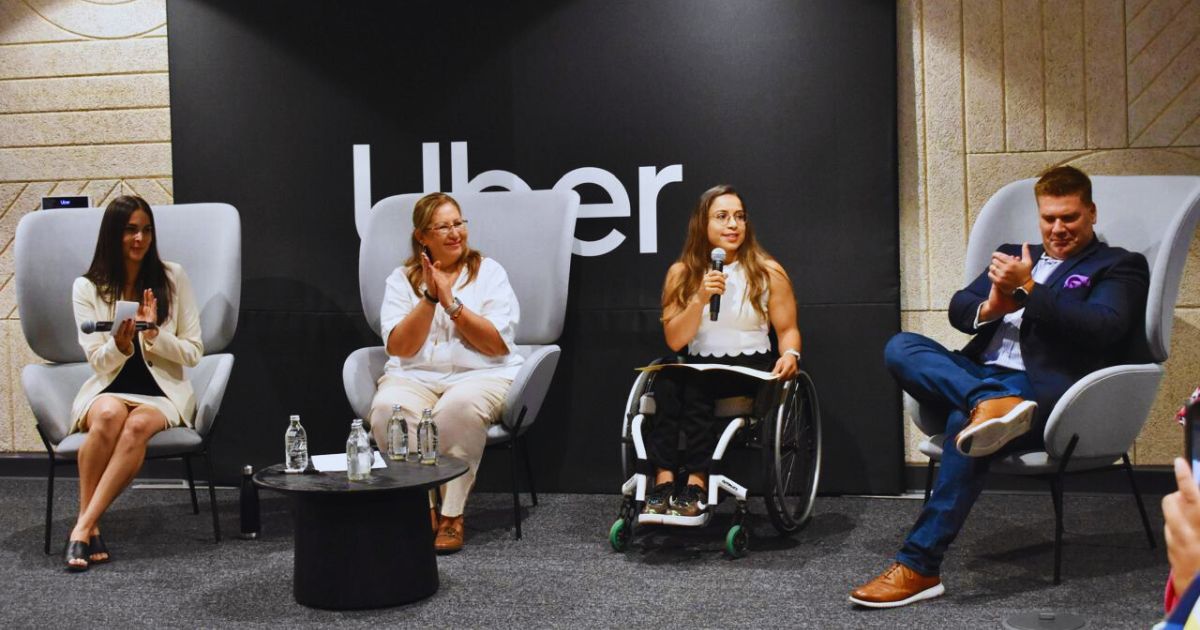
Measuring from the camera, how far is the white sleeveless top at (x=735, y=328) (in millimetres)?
3932

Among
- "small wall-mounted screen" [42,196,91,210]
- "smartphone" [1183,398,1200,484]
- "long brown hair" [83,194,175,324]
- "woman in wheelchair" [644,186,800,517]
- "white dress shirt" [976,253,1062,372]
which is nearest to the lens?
"smartphone" [1183,398,1200,484]

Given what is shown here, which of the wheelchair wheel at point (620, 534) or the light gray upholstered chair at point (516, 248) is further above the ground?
the light gray upholstered chair at point (516, 248)

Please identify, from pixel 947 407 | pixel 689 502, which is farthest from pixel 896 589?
pixel 689 502

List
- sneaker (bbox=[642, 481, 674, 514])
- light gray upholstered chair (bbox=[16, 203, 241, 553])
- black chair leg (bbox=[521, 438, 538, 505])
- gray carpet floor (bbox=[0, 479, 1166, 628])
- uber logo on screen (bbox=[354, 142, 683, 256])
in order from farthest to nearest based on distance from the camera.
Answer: uber logo on screen (bbox=[354, 142, 683, 256]), black chair leg (bbox=[521, 438, 538, 505]), light gray upholstered chair (bbox=[16, 203, 241, 553]), sneaker (bbox=[642, 481, 674, 514]), gray carpet floor (bbox=[0, 479, 1166, 628])

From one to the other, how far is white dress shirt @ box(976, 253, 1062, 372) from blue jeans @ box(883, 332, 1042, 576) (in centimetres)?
3

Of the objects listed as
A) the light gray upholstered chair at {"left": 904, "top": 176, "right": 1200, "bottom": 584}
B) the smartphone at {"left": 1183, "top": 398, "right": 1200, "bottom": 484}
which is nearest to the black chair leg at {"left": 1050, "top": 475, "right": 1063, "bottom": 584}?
the light gray upholstered chair at {"left": 904, "top": 176, "right": 1200, "bottom": 584}

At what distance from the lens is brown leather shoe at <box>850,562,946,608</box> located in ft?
10.1

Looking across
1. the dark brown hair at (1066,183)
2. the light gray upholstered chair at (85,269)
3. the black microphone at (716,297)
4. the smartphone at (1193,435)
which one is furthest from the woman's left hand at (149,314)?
the smartphone at (1193,435)

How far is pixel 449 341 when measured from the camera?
4.15m

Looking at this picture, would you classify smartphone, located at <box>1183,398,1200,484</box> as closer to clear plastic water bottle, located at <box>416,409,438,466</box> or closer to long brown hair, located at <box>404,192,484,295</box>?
clear plastic water bottle, located at <box>416,409,438,466</box>

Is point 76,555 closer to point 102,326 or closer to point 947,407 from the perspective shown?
point 102,326

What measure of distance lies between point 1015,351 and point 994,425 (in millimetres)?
487

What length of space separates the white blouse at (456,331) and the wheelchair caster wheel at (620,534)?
68 cm

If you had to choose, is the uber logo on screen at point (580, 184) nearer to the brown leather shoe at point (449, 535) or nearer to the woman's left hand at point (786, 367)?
the woman's left hand at point (786, 367)
